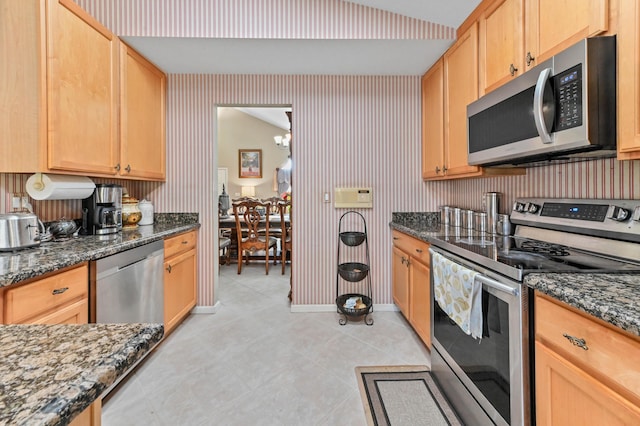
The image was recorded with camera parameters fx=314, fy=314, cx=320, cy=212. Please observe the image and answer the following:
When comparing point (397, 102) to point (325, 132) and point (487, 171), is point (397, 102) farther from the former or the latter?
point (487, 171)

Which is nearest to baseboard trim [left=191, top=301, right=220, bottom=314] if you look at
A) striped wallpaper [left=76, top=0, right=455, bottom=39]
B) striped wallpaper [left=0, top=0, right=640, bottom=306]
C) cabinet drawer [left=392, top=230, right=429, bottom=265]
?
striped wallpaper [left=0, top=0, right=640, bottom=306]

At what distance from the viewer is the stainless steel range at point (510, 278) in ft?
3.80

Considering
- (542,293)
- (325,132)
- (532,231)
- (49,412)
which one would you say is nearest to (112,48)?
(325,132)

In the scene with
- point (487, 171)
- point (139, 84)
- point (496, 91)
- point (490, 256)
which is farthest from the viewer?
point (139, 84)

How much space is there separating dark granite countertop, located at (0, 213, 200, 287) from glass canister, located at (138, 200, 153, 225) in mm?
577

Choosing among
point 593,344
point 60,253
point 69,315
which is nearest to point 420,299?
point 593,344

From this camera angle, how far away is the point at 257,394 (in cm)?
183

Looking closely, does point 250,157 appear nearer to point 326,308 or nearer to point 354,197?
point 354,197

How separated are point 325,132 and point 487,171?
1.51 meters

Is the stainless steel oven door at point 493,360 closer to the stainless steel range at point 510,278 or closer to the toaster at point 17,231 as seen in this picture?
the stainless steel range at point 510,278

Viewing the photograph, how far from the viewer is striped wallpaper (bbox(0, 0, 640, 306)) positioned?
301 centimetres

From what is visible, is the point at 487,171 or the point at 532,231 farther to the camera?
the point at 487,171

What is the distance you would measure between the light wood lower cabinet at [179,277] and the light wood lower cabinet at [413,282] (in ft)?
6.17

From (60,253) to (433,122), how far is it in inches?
109
